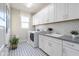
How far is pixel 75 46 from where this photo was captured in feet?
5.67

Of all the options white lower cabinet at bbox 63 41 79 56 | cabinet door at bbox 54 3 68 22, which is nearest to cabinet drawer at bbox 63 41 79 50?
white lower cabinet at bbox 63 41 79 56

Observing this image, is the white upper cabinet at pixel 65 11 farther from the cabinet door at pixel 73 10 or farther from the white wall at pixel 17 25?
the white wall at pixel 17 25

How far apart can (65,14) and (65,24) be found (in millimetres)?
584

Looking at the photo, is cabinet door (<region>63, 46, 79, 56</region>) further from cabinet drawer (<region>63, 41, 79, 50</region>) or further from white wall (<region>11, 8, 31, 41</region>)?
white wall (<region>11, 8, 31, 41</region>)

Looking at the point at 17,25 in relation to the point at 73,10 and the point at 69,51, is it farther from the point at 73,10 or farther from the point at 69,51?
the point at 69,51

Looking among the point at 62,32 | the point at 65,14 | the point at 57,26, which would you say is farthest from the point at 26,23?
the point at 65,14

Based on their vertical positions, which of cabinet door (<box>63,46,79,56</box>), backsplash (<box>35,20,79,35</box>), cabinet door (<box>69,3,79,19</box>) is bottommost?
cabinet door (<box>63,46,79,56</box>)

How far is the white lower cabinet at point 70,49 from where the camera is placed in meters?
1.71

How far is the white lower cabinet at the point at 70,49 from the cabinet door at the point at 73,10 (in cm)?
77

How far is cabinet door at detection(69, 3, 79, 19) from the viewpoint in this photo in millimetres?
2145

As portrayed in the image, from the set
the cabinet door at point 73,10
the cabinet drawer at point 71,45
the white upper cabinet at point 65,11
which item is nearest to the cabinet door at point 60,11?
the white upper cabinet at point 65,11

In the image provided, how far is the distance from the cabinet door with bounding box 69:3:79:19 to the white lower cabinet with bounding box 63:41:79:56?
77 centimetres

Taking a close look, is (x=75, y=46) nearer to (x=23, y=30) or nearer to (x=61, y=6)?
(x=61, y=6)

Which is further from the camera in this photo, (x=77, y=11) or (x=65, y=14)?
(x=65, y=14)
